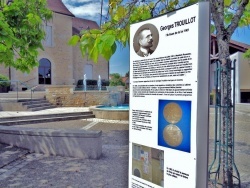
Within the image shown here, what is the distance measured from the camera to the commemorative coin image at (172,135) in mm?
2053

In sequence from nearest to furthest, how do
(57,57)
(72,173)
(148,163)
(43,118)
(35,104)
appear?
(148,163) < (72,173) < (43,118) < (35,104) < (57,57)

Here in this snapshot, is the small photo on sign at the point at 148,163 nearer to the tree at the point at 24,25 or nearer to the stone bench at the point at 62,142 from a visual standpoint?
the stone bench at the point at 62,142

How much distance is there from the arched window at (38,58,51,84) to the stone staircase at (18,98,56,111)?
11133 mm

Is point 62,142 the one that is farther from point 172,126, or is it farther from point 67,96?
point 67,96

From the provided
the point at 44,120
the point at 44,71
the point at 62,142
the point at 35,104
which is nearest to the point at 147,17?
the point at 62,142

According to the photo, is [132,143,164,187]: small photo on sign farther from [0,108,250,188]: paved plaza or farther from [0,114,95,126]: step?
[0,114,95,126]: step

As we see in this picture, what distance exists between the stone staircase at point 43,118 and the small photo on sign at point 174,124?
35.7 ft

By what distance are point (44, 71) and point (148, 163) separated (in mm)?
29327

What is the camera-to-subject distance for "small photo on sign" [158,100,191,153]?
6.52 ft

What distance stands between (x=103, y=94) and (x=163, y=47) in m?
17.8

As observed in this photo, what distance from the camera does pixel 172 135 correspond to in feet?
6.88

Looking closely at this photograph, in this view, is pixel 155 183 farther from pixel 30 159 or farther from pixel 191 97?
pixel 30 159

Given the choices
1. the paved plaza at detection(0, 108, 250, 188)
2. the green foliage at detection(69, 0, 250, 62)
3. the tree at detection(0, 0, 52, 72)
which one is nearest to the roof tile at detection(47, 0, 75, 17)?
the tree at detection(0, 0, 52, 72)

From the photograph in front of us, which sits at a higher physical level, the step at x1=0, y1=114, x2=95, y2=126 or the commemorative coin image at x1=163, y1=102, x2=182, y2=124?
the commemorative coin image at x1=163, y1=102, x2=182, y2=124
